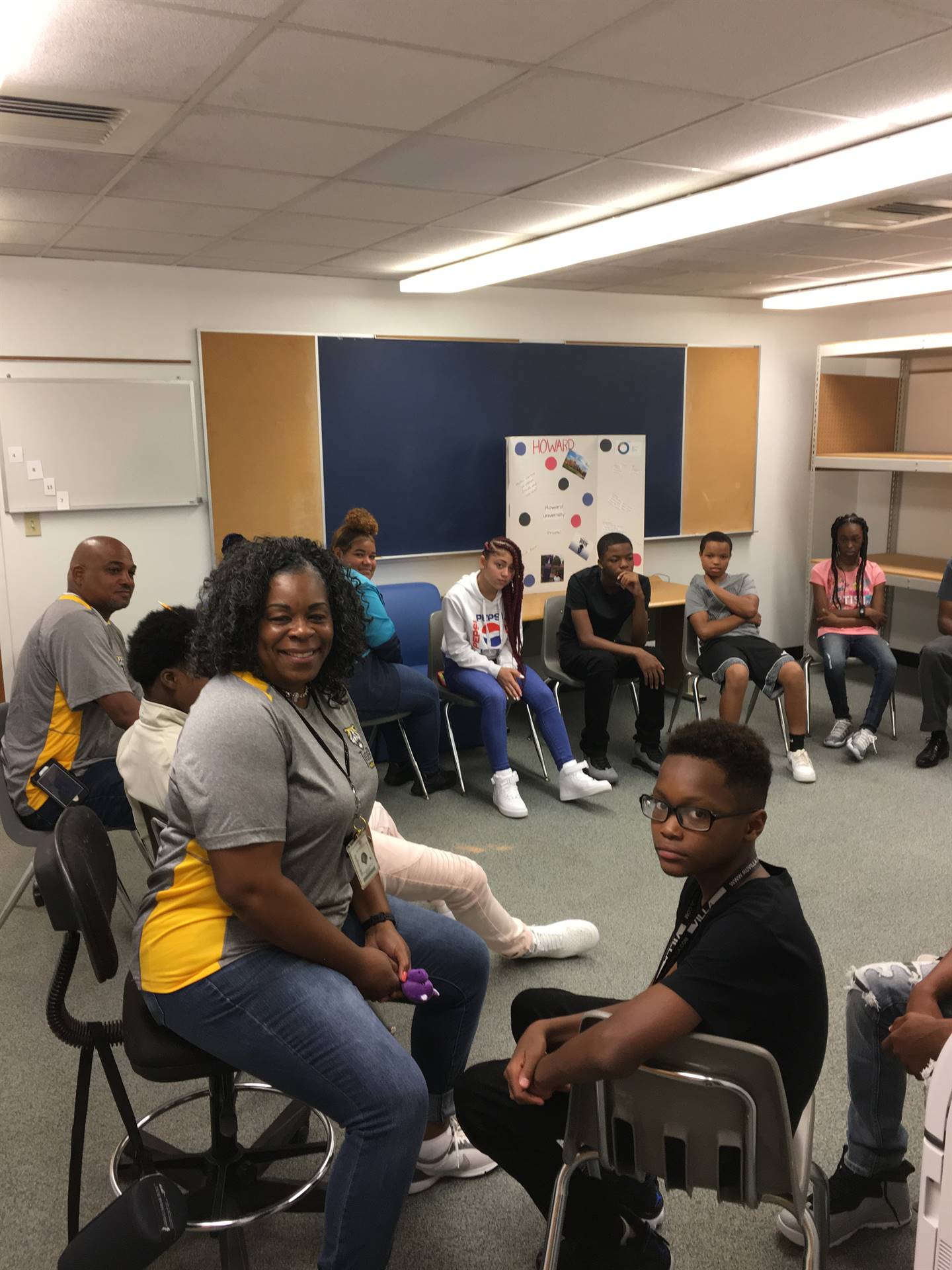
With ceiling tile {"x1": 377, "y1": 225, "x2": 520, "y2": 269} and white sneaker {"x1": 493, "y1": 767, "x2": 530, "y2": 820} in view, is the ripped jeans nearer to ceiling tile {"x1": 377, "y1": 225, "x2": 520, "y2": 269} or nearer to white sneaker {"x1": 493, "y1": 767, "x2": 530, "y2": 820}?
white sneaker {"x1": 493, "y1": 767, "x2": 530, "y2": 820}

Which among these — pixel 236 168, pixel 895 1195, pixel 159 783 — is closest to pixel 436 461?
pixel 236 168

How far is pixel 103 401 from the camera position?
15.9ft

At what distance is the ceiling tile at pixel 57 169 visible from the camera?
282 centimetres

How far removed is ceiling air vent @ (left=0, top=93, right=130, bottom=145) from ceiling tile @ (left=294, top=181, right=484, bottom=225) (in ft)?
2.69

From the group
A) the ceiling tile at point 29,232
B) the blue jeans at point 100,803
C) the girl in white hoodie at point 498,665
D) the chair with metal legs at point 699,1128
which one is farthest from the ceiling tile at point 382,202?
the chair with metal legs at point 699,1128

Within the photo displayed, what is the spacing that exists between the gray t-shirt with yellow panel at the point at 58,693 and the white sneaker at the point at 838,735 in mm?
3689

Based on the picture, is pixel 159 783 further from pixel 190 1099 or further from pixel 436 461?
pixel 436 461

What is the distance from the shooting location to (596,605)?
4980mm

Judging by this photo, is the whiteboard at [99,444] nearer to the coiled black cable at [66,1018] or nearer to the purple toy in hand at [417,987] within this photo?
the coiled black cable at [66,1018]

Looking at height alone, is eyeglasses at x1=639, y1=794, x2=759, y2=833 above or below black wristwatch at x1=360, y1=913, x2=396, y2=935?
above

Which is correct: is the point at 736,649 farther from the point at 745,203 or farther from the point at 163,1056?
the point at 163,1056

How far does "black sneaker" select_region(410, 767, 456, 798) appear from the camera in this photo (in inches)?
178

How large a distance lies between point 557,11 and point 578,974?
249 centimetres

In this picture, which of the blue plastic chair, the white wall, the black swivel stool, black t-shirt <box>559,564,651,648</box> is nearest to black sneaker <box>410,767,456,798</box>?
the blue plastic chair
